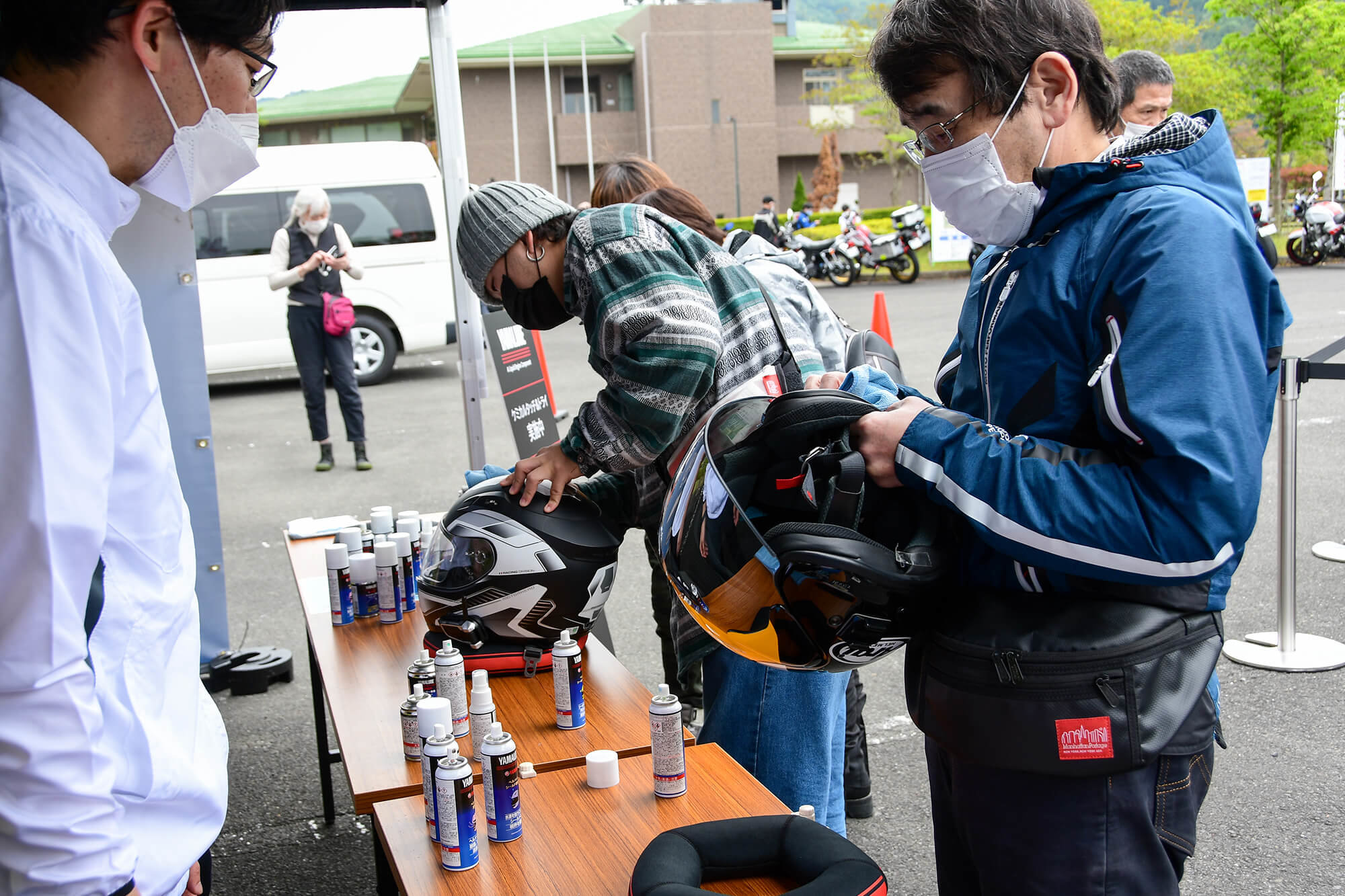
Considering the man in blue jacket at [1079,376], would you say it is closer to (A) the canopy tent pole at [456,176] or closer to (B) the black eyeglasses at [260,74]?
(B) the black eyeglasses at [260,74]

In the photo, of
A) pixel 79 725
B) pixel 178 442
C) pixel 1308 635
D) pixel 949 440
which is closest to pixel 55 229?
pixel 79 725

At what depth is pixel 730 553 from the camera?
1.58m

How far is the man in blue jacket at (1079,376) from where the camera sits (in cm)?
131

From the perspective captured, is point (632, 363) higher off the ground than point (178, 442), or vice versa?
point (632, 363)

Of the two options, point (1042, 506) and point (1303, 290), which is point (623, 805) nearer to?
point (1042, 506)

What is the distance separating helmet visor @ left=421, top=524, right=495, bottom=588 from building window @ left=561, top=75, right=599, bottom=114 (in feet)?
152

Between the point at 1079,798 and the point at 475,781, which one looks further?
the point at 475,781

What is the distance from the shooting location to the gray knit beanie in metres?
2.49

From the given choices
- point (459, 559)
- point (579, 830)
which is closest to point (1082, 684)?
point (579, 830)

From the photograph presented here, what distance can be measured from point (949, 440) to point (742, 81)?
4792 cm

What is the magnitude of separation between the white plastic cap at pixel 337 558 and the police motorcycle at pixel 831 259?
19.2m

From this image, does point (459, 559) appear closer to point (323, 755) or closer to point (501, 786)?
point (501, 786)

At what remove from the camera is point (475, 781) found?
2.08 metres

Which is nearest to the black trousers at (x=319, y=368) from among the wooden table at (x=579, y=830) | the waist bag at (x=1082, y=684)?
the wooden table at (x=579, y=830)
